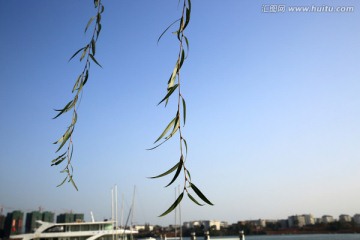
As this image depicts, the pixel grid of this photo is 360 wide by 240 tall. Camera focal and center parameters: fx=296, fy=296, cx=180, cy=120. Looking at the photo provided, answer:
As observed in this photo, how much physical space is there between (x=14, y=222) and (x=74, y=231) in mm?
56495

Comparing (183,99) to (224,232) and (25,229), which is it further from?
(224,232)

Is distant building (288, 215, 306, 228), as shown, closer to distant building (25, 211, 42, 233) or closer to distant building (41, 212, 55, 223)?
distant building (41, 212, 55, 223)

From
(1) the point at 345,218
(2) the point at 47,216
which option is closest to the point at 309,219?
(1) the point at 345,218

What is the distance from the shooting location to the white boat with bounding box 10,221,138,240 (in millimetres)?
21953

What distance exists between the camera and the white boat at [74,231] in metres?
22.0

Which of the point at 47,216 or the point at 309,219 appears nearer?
the point at 47,216

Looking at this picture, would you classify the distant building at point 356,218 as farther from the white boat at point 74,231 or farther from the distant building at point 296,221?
the white boat at point 74,231

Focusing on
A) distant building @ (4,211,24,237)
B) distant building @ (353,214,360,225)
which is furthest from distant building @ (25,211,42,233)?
distant building @ (353,214,360,225)

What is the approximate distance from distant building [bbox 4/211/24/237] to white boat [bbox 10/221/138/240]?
5207 centimetres

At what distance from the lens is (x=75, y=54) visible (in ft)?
5.12

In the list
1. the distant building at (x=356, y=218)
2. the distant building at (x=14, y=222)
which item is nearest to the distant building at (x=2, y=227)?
the distant building at (x=14, y=222)

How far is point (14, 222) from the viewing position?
6806 centimetres

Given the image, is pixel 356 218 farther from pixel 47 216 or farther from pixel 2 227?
pixel 2 227

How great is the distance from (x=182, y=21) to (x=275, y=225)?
4566 inches
